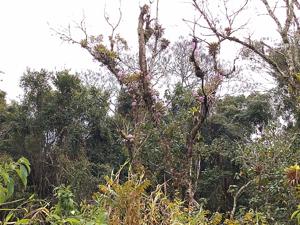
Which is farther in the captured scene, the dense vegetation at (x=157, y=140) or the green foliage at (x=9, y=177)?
the dense vegetation at (x=157, y=140)

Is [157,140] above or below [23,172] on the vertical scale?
above

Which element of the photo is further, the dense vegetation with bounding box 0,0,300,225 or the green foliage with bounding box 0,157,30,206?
the dense vegetation with bounding box 0,0,300,225

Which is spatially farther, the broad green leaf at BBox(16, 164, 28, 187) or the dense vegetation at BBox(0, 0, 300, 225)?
the dense vegetation at BBox(0, 0, 300, 225)

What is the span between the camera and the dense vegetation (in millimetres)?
2010

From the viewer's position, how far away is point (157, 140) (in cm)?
718

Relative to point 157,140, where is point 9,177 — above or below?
below

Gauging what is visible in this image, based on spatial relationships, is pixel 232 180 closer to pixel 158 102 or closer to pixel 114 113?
pixel 114 113

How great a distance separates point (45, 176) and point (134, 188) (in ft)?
31.6

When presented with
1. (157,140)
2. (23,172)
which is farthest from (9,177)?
(157,140)

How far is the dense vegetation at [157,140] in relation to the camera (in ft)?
6.59

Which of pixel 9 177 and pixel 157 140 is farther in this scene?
pixel 157 140

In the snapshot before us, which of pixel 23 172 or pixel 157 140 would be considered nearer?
pixel 23 172

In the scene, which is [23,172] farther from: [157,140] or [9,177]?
[157,140]

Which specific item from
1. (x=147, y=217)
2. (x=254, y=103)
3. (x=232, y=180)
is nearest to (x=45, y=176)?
(x=232, y=180)
